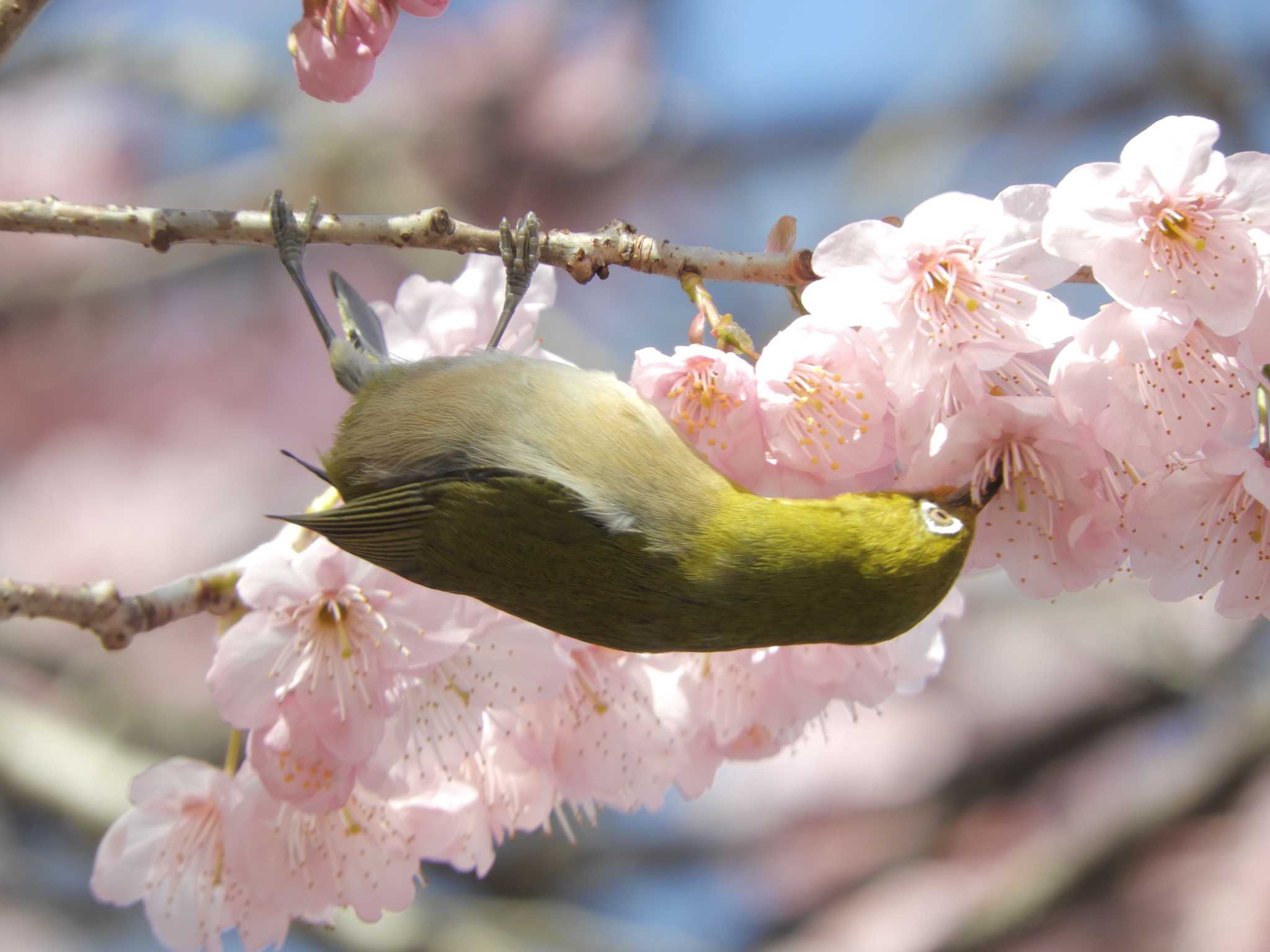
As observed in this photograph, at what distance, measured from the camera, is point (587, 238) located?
1.79m

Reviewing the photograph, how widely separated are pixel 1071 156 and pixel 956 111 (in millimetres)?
1505

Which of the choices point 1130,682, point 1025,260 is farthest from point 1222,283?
point 1130,682

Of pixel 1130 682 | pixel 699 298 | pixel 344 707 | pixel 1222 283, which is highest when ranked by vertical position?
pixel 1130 682

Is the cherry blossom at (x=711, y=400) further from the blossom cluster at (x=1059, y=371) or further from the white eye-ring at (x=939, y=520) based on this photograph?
the white eye-ring at (x=939, y=520)

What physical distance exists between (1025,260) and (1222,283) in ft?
0.81

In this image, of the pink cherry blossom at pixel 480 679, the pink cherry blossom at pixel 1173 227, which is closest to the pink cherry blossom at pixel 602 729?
the pink cherry blossom at pixel 480 679

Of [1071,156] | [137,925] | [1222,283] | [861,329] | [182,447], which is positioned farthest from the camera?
[1071,156]

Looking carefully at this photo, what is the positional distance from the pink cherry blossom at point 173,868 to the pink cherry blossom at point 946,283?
1368mm

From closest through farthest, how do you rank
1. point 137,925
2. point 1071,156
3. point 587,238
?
point 587,238 → point 137,925 → point 1071,156

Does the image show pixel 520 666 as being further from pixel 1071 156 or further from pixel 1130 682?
pixel 1071 156

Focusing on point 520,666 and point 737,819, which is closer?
point 520,666

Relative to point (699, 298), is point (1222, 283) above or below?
below

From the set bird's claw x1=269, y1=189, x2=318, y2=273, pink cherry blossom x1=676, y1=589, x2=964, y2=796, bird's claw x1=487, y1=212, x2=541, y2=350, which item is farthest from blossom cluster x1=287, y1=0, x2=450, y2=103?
pink cherry blossom x1=676, y1=589, x2=964, y2=796

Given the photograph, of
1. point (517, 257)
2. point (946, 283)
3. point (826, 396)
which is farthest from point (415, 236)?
point (946, 283)
